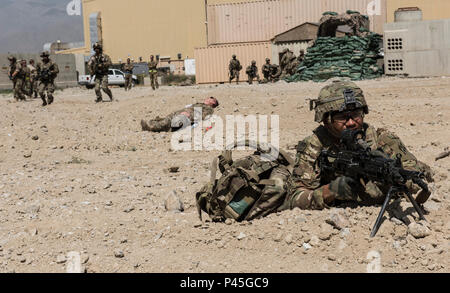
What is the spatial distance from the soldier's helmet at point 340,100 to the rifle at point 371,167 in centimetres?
21

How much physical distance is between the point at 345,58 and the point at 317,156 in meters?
15.1

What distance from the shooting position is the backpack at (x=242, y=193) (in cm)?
409

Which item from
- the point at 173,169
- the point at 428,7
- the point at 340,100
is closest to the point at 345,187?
the point at 340,100

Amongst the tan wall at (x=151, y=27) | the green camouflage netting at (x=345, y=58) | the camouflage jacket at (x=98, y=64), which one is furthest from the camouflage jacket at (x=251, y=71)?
the tan wall at (x=151, y=27)

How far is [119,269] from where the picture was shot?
3.68 m

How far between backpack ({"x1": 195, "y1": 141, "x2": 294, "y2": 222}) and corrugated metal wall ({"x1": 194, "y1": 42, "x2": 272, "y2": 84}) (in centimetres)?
2307

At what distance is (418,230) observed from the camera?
3523mm

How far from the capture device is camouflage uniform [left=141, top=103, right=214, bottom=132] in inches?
405

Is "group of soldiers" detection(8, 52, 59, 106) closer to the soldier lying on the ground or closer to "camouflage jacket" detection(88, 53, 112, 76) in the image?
"camouflage jacket" detection(88, 53, 112, 76)

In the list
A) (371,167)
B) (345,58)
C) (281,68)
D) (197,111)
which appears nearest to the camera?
(371,167)

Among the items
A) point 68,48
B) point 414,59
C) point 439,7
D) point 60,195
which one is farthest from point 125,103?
point 68,48

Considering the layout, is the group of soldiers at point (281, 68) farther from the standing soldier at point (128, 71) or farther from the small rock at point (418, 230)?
the small rock at point (418, 230)

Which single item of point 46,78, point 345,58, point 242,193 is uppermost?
point 345,58

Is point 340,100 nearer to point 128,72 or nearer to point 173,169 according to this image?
point 173,169
